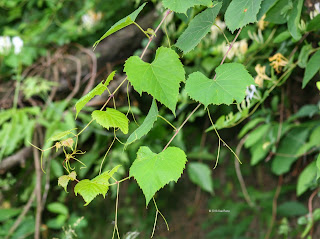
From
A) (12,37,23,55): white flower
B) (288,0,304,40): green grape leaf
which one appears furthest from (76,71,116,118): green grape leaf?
(12,37,23,55): white flower

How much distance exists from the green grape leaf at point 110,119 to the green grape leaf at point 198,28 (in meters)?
0.15

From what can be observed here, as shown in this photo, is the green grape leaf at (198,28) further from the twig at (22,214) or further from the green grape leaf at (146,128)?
the twig at (22,214)

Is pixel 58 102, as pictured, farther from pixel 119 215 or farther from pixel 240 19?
pixel 240 19

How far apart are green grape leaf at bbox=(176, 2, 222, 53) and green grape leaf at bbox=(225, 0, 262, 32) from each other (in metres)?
0.03

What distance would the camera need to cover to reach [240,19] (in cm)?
70

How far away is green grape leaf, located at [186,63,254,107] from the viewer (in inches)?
24.7

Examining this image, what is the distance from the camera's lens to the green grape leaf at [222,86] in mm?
627

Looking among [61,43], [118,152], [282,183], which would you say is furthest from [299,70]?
[61,43]

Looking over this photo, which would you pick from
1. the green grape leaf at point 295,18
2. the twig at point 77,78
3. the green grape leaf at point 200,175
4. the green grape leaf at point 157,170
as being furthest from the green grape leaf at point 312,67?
the twig at point 77,78

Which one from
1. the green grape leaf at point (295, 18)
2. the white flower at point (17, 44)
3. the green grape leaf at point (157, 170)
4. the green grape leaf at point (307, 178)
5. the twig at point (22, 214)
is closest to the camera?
the green grape leaf at point (157, 170)

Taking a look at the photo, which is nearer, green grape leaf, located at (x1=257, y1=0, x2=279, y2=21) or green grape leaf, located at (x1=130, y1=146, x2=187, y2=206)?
green grape leaf, located at (x1=130, y1=146, x2=187, y2=206)

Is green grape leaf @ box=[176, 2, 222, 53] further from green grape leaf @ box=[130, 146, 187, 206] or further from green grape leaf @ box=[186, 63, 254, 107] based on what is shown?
green grape leaf @ box=[130, 146, 187, 206]

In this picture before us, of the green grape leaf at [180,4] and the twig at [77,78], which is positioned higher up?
the green grape leaf at [180,4]

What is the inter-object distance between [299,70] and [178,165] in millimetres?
1121
